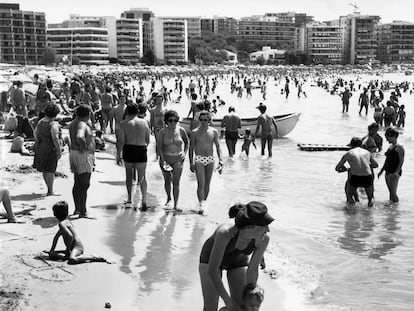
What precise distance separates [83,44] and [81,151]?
12940 centimetres

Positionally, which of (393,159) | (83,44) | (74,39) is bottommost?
(393,159)

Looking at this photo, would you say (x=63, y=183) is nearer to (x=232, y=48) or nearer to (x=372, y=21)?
(x=232, y=48)

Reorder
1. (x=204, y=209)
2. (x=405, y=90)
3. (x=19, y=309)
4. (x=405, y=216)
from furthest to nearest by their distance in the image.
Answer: (x=405, y=90) → (x=405, y=216) → (x=204, y=209) → (x=19, y=309)

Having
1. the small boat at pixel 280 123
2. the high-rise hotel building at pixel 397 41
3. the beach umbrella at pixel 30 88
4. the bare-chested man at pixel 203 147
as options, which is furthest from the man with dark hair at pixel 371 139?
the high-rise hotel building at pixel 397 41

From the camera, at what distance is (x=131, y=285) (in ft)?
17.2

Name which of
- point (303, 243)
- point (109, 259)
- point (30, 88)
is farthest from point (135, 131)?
point (30, 88)

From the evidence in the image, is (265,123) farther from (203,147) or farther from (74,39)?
(74,39)

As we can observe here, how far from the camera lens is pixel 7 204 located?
638cm

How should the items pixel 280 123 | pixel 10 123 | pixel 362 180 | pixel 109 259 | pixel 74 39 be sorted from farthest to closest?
pixel 74 39 < pixel 280 123 < pixel 10 123 < pixel 362 180 < pixel 109 259

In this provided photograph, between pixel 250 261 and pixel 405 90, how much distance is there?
210 ft

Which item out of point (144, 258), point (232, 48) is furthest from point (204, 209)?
point (232, 48)

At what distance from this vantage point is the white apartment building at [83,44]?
13150 cm

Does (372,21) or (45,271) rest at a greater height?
(372,21)

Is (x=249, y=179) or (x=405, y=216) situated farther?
(x=249, y=179)
